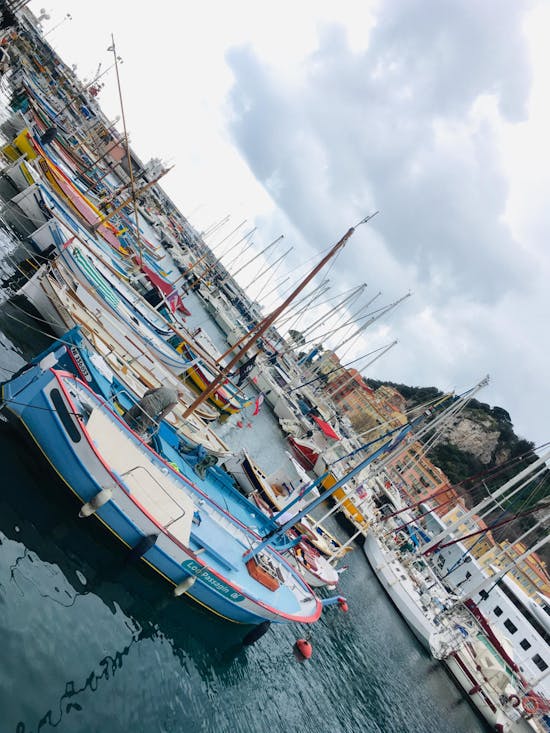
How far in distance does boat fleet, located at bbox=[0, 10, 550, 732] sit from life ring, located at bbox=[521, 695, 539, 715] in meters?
0.18

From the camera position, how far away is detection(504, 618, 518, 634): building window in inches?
1897

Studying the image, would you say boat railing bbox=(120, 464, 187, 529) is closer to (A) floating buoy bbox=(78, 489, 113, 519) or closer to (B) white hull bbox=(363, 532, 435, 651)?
(A) floating buoy bbox=(78, 489, 113, 519)

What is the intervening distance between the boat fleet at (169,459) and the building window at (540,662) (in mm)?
516

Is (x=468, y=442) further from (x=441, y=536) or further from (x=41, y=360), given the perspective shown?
(x=41, y=360)

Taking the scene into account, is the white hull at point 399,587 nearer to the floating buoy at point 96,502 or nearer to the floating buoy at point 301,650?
the floating buoy at point 301,650

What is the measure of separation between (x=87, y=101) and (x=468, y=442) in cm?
12523

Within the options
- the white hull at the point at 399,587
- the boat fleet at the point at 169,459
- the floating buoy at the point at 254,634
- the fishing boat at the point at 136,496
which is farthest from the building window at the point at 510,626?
the floating buoy at the point at 254,634

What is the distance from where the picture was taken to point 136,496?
13.5m

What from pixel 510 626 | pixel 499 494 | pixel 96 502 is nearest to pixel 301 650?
pixel 96 502

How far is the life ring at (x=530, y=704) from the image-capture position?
33719mm

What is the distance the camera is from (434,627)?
111 ft

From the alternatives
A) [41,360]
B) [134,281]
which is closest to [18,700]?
[41,360]

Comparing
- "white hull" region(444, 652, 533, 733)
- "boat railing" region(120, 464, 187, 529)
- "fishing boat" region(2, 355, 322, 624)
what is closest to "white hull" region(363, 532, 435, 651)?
"white hull" region(444, 652, 533, 733)

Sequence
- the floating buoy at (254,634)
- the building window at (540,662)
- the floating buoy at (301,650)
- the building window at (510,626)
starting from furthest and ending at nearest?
1. the building window at (510,626)
2. the building window at (540,662)
3. the floating buoy at (301,650)
4. the floating buoy at (254,634)
